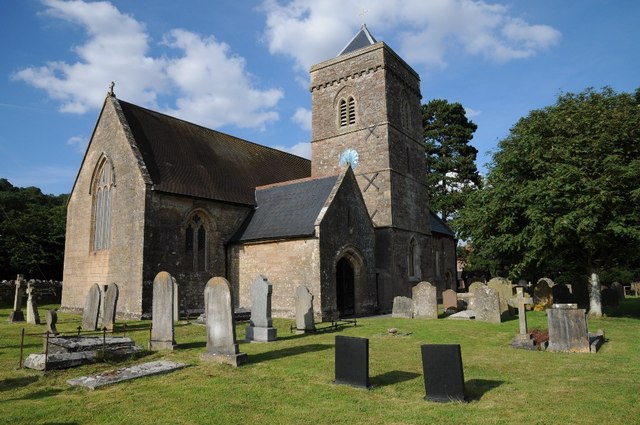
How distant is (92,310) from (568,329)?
543 inches

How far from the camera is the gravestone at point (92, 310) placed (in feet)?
46.9

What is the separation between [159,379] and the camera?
27.0 ft

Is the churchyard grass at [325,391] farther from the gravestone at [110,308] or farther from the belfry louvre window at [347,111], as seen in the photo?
the belfry louvre window at [347,111]

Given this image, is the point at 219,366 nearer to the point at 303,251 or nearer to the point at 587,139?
the point at 303,251

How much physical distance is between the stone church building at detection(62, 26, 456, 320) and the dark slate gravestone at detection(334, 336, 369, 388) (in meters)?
10.4

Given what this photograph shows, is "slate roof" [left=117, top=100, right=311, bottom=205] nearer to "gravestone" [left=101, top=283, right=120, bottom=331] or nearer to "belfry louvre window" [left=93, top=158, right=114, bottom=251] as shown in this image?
"belfry louvre window" [left=93, top=158, right=114, bottom=251]

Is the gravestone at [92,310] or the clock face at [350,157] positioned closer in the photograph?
the gravestone at [92,310]

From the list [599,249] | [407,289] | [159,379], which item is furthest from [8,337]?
[599,249]

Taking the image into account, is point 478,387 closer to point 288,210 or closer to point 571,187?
point 571,187

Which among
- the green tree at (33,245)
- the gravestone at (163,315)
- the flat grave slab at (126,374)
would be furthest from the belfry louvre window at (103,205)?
the green tree at (33,245)

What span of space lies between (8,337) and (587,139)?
67.7ft

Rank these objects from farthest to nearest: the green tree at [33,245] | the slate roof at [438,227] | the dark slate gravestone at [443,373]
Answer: the slate roof at [438,227] → the green tree at [33,245] → the dark slate gravestone at [443,373]

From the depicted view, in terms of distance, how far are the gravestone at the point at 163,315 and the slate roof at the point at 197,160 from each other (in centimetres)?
884

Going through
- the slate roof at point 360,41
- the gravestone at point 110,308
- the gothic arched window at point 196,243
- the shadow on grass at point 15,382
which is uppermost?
the slate roof at point 360,41
